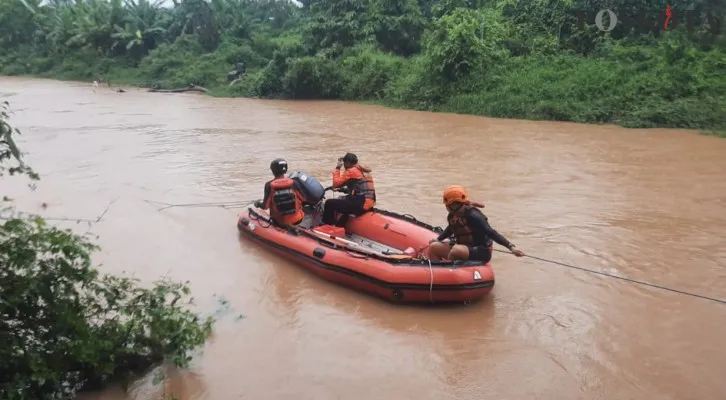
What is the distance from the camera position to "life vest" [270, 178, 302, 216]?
22.0 feet

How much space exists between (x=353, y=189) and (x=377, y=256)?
1233 millimetres

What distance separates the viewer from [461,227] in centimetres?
550

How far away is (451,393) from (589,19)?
1781 cm

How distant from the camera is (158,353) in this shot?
13.9 ft

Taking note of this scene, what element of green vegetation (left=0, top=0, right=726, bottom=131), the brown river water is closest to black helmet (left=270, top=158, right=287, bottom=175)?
the brown river water

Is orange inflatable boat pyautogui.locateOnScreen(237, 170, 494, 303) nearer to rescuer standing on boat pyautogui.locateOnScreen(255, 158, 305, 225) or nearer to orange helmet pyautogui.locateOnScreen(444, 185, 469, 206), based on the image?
rescuer standing on boat pyautogui.locateOnScreen(255, 158, 305, 225)

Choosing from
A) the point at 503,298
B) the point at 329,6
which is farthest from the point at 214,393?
the point at 329,6

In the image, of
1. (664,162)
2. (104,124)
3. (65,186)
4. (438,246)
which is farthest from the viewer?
(104,124)

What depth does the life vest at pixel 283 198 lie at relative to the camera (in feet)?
22.0

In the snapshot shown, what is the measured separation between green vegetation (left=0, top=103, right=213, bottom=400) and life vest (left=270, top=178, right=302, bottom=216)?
2.62m

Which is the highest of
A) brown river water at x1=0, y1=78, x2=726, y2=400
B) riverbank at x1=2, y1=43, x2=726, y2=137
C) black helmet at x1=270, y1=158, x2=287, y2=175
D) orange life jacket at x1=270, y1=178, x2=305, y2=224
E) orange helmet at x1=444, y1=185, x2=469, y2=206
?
riverbank at x1=2, y1=43, x2=726, y2=137

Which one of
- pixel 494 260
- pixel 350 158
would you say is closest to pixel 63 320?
pixel 350 158

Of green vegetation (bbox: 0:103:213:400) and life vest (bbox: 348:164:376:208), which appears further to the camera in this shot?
life vest (bbox: 348:164:376:208)

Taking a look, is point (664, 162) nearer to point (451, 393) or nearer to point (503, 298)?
point (503, 298)
